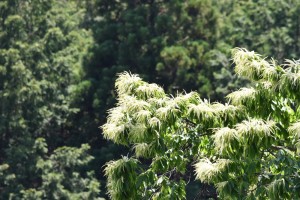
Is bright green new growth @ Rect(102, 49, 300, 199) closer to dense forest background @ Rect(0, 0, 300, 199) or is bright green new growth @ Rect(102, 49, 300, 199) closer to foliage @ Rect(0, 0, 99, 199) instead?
foliage @ Rect(0, 0, 99, 199)

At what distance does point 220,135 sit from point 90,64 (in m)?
16.3

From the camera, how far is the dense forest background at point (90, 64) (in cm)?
1945

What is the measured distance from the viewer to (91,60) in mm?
21734

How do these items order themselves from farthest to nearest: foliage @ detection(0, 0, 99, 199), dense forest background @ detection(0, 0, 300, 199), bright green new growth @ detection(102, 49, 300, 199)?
dense forest background @ detection(0, 0, 300, 199) → foliage @ detection(0, 0, 99, 199) → bright green new growth @ detection(102, 49, 300, 199)

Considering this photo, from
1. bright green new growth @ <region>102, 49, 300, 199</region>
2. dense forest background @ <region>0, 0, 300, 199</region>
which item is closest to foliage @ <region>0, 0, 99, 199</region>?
dense forest background @ <region>0, 0, 300, 199</region>

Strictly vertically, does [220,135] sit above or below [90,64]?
below

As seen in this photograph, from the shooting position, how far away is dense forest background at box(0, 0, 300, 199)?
19.5m

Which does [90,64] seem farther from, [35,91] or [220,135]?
→ [220,135]

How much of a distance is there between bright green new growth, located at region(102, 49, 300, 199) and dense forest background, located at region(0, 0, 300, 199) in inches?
502

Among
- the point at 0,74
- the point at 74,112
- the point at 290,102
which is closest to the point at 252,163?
the point at 290,102

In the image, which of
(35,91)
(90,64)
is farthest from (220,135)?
(90,64)

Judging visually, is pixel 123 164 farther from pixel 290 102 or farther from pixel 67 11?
pixel 67 11

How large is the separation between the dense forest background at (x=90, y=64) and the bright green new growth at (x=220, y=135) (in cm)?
1276

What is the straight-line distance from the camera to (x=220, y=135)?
224 inches
